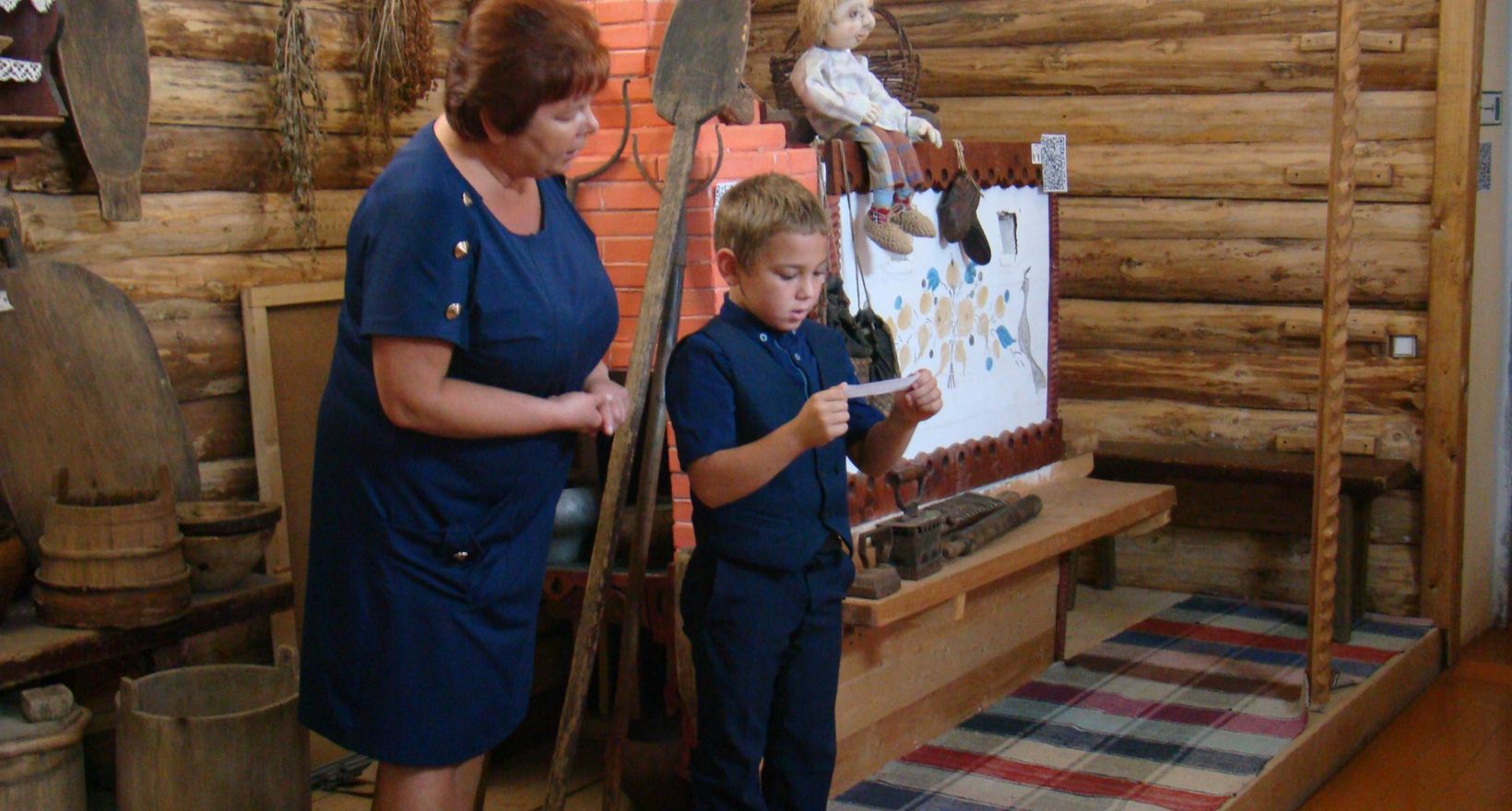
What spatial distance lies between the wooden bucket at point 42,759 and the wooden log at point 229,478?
2.35ft

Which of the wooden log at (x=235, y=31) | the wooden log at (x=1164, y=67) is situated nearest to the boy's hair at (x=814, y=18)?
the wooden log at (x=235, y=31)

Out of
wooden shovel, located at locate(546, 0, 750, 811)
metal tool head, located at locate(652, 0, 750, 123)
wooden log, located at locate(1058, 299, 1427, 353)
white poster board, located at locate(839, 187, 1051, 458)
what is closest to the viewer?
wooden shovel, located at locate(546, 0, 750, 811)

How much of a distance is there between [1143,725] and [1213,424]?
1580 millimetres

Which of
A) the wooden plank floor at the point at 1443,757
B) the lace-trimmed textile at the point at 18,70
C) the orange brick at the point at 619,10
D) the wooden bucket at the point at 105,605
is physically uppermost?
the orange brick at the point at 619,10

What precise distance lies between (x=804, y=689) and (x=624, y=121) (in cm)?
145

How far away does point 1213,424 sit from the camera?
5.22 meters

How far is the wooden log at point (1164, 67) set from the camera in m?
4.78

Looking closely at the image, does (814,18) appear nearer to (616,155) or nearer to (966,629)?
(616,155)

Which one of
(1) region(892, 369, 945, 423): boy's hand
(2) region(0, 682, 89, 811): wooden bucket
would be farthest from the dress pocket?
(2) region(0, 682, 89, 811): wooden bucket

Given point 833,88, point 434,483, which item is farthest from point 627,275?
point 434,483

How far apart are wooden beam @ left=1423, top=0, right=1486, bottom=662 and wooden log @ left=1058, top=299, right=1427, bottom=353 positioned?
0.12 m

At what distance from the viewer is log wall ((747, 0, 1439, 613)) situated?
486 centimetres

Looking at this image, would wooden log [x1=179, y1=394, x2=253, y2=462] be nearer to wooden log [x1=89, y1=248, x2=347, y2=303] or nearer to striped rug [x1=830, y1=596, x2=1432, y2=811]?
wooden log [x1=89, y1=248, x2=347, y2=303]

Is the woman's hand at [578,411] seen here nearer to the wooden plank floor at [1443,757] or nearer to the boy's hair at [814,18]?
the boy's hair at [814,18]
